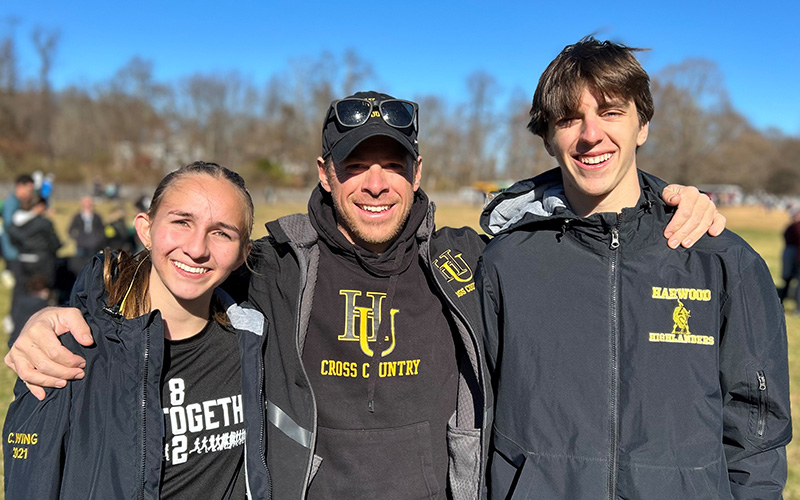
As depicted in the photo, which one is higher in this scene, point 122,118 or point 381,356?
point 122,118

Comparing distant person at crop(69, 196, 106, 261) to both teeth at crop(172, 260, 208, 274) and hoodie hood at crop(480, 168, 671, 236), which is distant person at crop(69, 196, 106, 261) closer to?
teeth at crop(172, 260, 208, 274)

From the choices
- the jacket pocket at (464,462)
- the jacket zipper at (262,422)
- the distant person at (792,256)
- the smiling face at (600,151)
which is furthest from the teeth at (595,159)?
the distant person at (792,256)

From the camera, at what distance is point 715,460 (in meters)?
1.96

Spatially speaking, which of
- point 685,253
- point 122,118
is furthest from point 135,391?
point 122,118

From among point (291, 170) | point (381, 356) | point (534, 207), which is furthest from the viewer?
point (291, 170)

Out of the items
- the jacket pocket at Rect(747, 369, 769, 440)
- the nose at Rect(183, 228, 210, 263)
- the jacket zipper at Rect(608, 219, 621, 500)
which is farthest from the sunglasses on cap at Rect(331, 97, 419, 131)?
the jacket pocket at Rect(747, 369, 769, 440)

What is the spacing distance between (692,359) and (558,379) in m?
0.46

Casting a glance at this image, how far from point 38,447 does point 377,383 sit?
4.19ft

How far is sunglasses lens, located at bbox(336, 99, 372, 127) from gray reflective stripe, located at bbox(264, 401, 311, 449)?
134 cm

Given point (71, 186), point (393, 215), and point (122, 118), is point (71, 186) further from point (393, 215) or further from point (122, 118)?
point (393, 215)

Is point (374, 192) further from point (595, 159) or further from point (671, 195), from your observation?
point (671, 195)

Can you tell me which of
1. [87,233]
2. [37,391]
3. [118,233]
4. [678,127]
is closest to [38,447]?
[37,391]

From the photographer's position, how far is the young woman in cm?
198

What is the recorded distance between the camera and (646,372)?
1.99 metres
